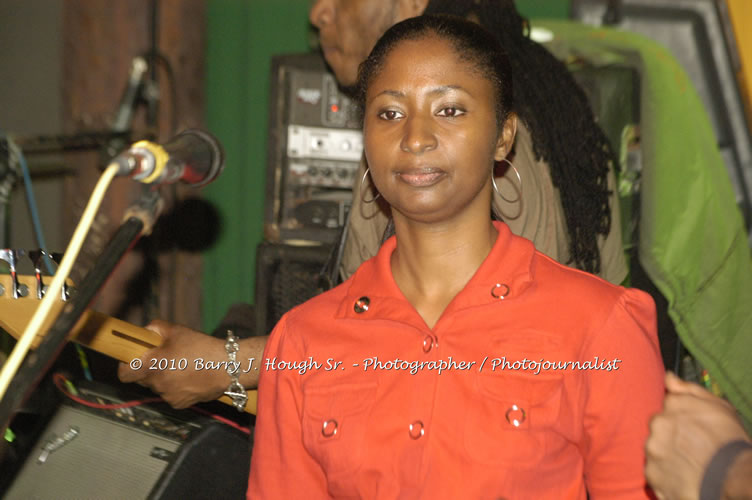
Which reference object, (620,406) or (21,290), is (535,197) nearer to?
(620,406)

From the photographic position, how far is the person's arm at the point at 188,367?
179cm

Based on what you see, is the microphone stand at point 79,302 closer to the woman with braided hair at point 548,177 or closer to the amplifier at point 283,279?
the woman with braided hair at point 548,177

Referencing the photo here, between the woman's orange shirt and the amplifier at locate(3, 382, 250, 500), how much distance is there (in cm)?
29

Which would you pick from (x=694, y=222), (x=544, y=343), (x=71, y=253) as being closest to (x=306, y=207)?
(x=694, y=222)

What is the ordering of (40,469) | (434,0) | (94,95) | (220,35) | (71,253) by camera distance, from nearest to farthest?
(71,253) → (40,469) → (434,0) → (94,95) → (220,35)

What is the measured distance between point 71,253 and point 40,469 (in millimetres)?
972

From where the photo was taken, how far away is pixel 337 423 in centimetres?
139

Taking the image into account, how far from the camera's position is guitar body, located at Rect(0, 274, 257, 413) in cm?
166

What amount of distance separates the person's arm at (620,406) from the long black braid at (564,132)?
567mm

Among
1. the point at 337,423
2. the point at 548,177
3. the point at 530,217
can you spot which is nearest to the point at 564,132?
the point at 548,177

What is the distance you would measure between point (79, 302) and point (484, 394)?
667 millimetres

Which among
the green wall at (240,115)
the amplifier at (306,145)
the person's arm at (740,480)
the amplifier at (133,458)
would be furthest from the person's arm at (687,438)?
the green wall at (240,115)

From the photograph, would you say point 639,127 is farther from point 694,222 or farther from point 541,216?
point 541,216

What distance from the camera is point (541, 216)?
1.82m
